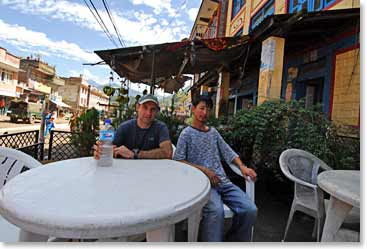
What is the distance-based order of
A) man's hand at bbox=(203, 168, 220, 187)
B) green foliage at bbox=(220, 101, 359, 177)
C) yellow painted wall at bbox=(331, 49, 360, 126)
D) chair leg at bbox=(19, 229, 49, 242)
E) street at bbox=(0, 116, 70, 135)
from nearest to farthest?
chair leg at bbox=(19, 229, 49, 242) < man's hand at bbox=(203, 168, 220, 187) < green foliage at bbox=(220, 101, 359, 177) < yellow painted wall at bbox=(331, 49, 360, 126) < street at bbox=(0, 116, 70, 135)

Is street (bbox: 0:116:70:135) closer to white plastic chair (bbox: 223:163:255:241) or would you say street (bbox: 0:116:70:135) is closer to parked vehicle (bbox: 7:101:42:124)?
parked vehicle (bbox: 7:101:42:124)

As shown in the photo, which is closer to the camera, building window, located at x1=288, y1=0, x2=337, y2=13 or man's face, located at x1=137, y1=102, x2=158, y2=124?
man's face, located at x1=137, y1=102, x2=158, y2=124

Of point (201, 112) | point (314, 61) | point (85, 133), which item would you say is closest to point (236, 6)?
point (314, 61)

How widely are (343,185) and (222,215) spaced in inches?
30.1

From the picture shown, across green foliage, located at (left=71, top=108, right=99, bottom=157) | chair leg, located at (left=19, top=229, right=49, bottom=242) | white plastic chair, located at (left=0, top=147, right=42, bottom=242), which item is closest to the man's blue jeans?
chair leg, located at (left=19, top=229, right=49, bottom=242)

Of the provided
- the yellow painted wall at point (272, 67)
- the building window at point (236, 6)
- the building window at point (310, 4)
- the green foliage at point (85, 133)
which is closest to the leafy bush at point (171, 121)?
the green foliage at point (85, 133)

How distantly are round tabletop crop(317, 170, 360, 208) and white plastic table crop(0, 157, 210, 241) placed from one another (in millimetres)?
789

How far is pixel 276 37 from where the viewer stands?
13.3 feet

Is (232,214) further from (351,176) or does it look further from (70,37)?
(70,37)

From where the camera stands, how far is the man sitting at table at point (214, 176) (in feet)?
5.12

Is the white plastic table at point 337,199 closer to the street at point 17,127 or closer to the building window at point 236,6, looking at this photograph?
the building window at point 236,6

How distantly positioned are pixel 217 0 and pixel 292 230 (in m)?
11.5

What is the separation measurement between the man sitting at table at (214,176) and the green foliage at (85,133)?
8.65ft

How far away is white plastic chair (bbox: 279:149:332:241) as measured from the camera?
1887mm
